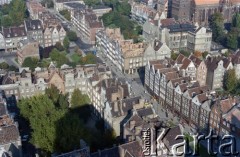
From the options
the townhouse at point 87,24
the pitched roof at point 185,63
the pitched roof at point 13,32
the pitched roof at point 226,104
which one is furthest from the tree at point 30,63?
the pitched roof at point 226,104

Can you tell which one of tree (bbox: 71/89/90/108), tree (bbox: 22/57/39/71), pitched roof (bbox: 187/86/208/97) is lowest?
tree (bbox: 71/89/90/108)

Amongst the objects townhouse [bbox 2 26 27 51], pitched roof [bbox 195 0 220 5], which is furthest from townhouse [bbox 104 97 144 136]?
pitched roof [bbox 195 0 220 5]

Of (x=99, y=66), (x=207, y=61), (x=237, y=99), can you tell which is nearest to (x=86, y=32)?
(x=99, y=66)

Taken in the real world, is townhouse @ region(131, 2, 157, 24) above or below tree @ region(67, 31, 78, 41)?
above

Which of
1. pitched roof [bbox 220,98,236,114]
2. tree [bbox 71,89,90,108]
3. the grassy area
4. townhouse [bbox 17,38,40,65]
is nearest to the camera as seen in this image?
pitched roof [bbox 220,98,236,114]

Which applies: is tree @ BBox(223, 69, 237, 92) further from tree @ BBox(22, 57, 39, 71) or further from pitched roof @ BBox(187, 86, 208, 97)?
tree @ BBox(22, 57, 39, 71)

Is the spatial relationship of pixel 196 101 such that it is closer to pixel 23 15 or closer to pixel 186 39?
pixel 186 39

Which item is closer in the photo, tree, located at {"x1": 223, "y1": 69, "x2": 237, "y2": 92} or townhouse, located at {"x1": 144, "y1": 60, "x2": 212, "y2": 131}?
townhouse, located at {"x1": 144, "y1": 60, "x2": 212, "y2": 131}
